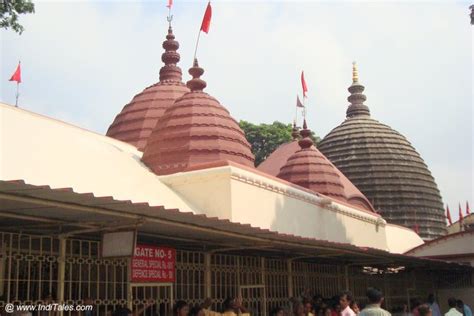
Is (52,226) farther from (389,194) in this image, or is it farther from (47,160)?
(389,194)

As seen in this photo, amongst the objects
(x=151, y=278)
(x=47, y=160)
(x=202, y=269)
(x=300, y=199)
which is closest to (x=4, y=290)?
(x=151, y=278)

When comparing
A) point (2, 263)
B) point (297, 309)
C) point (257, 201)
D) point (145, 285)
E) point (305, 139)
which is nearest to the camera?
point (2, 263)

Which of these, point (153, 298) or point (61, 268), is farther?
point (153, 298)

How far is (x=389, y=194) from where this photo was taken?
29875mm

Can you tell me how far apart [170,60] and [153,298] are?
14.0 metres

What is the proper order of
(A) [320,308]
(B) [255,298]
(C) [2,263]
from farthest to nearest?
(B) [255,298] < (A) [320,308] < (C) [2,263]

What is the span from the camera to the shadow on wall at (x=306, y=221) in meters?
15.4

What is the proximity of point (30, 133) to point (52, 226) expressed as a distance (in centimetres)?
623

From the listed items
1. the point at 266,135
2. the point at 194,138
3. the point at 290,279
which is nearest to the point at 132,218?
the point at 290,279

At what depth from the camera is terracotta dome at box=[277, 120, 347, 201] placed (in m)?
18.5

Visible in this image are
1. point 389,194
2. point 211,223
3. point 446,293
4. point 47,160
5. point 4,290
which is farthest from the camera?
point 389,194

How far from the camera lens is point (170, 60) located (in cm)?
2219

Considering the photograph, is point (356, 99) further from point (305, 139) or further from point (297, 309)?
point (297, 309)

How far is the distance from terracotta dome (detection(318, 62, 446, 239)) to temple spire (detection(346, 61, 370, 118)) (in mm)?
1415
